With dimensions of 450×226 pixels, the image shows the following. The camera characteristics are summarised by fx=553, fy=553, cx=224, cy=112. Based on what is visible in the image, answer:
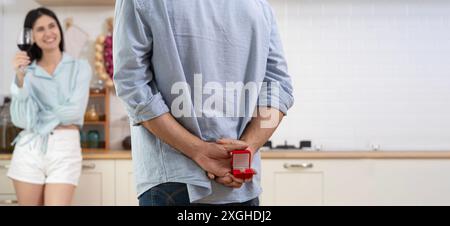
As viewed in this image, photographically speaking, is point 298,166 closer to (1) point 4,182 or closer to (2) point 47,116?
(2) point 47,116

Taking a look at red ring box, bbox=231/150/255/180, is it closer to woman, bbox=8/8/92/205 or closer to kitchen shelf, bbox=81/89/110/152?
woman, bbox=8/8/92/205

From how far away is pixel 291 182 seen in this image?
1631mm

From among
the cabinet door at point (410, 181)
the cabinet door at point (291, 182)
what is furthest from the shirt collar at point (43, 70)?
the cabinet door at point (410, 181)

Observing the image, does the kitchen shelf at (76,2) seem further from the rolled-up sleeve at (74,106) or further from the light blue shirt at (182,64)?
the light blue shirt at (182,64)

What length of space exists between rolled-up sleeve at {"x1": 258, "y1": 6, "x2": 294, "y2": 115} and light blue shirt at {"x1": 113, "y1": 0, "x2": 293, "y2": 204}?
0.07 feet

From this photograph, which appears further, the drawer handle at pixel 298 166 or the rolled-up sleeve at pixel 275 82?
the drawer handle at pixel 298 166

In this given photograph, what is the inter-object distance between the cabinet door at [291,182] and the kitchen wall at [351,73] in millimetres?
263

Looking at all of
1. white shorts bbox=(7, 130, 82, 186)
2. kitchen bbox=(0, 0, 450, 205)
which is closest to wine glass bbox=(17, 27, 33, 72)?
white shorts bbox=(7, 130, 82, 186)

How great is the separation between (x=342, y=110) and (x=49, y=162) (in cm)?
99

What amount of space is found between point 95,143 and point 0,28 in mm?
506

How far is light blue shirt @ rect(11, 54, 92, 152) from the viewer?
144 centimetres

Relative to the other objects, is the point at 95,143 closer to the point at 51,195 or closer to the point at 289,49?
the point at 51,195

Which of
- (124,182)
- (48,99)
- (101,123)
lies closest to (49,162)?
(48,99)

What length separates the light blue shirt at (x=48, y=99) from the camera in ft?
4.72
